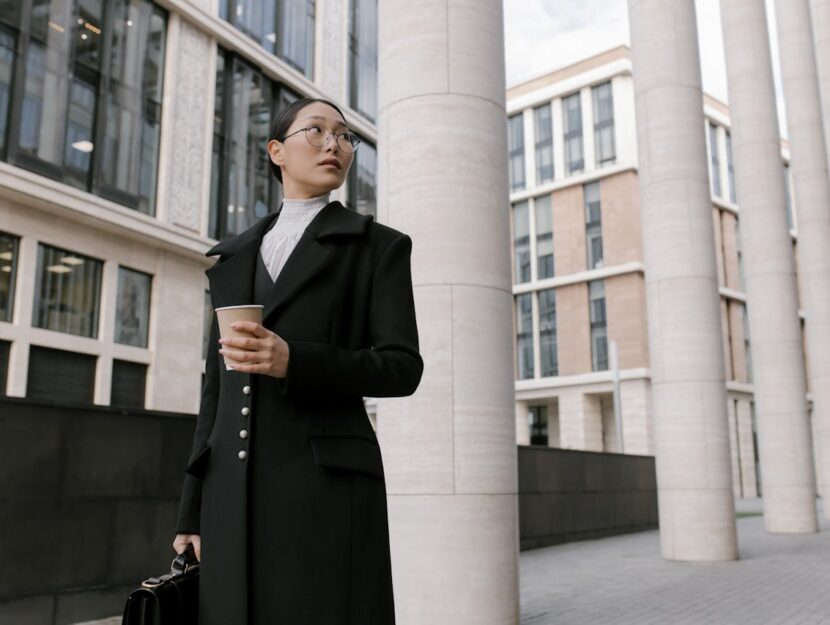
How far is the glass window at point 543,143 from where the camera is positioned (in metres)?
54.0

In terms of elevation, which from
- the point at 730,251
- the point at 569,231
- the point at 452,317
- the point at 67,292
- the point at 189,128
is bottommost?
the point at 452,317

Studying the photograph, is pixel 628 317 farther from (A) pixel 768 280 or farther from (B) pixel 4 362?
(B) pixel 4 362

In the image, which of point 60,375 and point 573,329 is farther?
point 573,329

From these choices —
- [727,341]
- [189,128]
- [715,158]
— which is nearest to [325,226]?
[189,128]

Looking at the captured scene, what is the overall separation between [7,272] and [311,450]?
20.5 m

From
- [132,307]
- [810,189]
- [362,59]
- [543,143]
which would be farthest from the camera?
[543,143]

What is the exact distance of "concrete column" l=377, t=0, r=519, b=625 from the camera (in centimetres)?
668

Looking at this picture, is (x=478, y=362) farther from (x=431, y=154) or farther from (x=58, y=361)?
(x=58, y=361)

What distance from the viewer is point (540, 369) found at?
51406 mm

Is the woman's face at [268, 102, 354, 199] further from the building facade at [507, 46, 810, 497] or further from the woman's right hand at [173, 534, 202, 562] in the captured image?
the building facade at [507, 46, 810, 497]

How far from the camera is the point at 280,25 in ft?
94.9

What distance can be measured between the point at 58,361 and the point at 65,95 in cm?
670

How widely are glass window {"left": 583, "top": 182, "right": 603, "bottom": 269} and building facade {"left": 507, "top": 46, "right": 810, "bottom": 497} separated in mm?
62

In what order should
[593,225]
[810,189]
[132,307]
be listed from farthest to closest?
[593,225] → [810,189] → [132,307]
